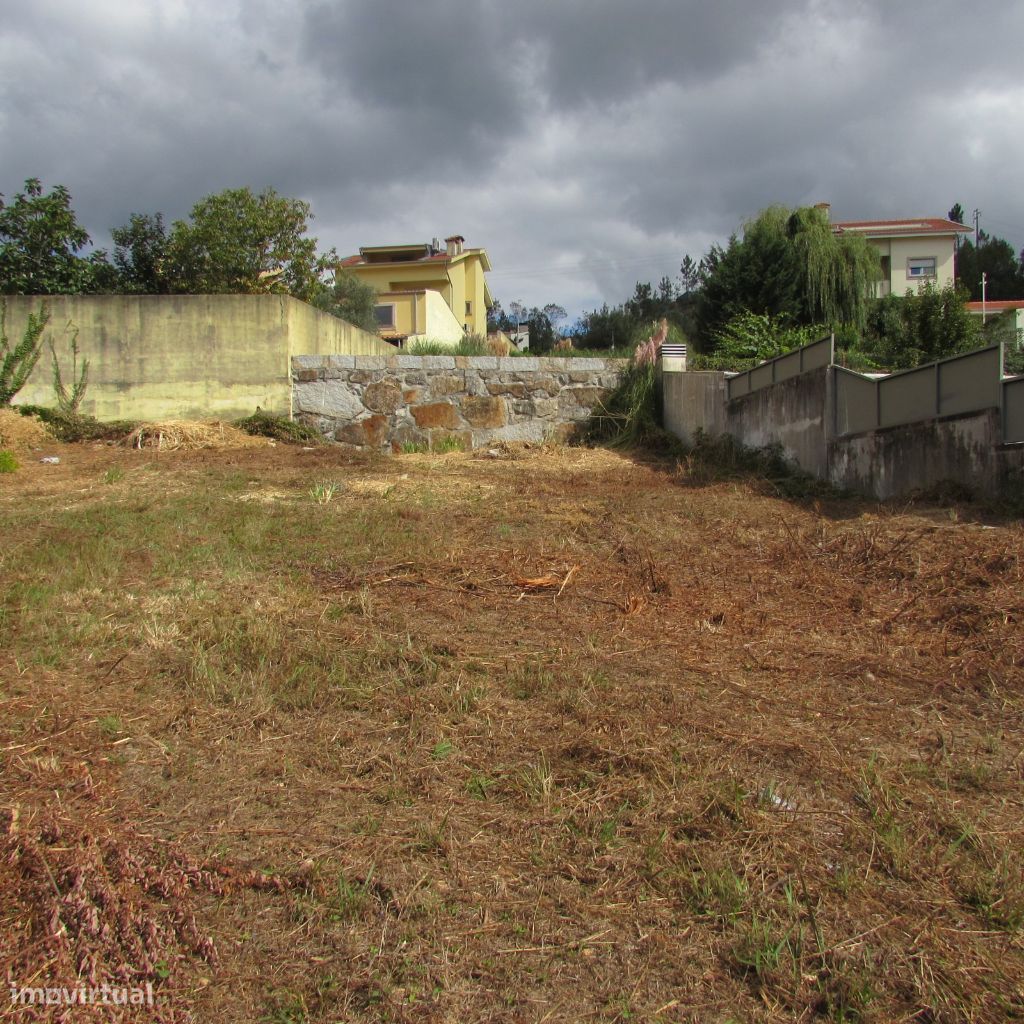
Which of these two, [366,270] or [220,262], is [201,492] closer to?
[220,262]

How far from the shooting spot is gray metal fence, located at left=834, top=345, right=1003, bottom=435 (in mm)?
6516

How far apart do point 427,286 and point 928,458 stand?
33.1m

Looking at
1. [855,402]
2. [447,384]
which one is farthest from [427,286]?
[855,402]

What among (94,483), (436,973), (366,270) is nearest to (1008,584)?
(436,973)

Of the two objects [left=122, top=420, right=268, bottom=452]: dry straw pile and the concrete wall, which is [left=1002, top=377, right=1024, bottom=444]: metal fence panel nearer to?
[left=122, top=420, right=268, bottom=452]: dry straw pile

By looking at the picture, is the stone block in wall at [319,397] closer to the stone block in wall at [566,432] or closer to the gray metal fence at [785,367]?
the stone block in wall at [566,432]

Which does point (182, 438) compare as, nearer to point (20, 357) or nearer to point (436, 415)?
point (20, 357)

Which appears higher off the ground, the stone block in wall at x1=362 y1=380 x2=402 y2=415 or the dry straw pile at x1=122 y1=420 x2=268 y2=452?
the stone block in wall at x1=362 y1=380 x2=402 y2=415

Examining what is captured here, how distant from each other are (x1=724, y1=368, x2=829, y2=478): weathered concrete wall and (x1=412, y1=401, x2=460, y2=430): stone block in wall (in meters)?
4.03

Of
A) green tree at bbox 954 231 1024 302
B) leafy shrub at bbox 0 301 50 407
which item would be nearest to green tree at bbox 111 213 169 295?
leafy shrub at bbox 0 301 50 407

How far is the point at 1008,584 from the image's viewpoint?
14.5ft

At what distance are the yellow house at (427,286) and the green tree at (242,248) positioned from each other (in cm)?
725

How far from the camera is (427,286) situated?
37688 millimetres

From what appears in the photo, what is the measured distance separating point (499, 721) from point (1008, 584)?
311cm
